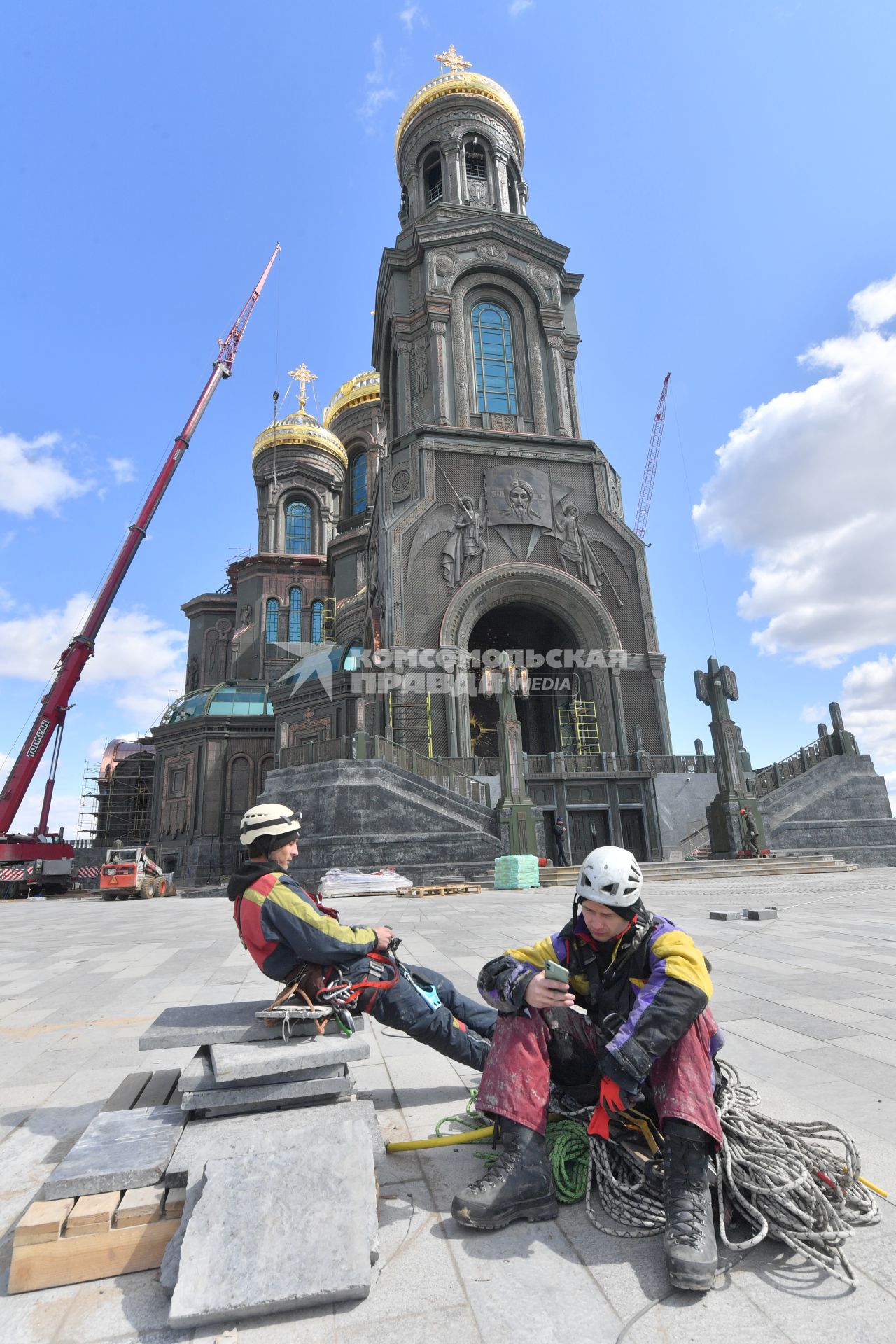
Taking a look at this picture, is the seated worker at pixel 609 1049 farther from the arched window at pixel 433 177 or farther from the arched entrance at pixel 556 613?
the arched window at pixel 433 177

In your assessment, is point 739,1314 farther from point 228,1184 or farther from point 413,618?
point 413,618

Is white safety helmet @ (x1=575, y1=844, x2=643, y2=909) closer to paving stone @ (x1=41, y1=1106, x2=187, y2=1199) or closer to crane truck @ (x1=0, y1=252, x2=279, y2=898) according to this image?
paving stone @ (x1=41, y1=1106, x2=187, y2=1199)

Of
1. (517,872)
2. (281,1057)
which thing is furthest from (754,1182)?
(517,872)

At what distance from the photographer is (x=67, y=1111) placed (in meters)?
3.63

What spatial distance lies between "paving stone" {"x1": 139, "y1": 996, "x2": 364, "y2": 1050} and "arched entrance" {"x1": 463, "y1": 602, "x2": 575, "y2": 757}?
25.2m

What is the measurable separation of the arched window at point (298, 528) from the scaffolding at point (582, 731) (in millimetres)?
26383

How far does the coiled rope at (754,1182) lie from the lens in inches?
91.6

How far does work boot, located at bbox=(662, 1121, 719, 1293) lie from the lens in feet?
7.00

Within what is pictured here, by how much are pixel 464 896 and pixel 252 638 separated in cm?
3161

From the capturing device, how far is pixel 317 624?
4462cm

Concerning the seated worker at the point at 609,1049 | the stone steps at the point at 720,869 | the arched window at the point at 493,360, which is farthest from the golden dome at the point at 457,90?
the seated worker at the point at 609,1049

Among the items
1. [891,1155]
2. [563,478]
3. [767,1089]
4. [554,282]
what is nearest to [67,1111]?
[767,1089]

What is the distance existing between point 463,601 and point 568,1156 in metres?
23.7

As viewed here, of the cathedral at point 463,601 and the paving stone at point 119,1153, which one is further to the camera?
the cathedral at point 463,601
